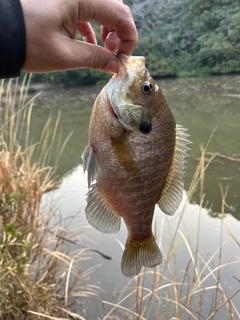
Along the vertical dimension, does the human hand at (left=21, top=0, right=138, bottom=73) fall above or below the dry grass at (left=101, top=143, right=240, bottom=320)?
above

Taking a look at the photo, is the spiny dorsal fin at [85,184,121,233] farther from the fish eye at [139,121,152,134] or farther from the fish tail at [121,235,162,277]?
the fish eye at [139,121,152,134]

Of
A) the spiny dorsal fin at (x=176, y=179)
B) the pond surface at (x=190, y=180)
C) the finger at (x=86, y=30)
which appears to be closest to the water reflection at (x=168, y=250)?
the pond surface at (x=190, y=180)

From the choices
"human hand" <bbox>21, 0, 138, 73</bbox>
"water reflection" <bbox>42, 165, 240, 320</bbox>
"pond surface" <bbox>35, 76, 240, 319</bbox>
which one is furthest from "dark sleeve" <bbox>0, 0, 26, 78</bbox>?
"water reflection" <bbox>42, 165, 240, 320</bbox>

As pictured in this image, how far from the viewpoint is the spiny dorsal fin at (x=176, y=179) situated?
132cm

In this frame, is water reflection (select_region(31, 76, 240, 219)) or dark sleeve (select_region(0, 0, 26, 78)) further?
water reflection (select_region(31, 76, 240, 219))

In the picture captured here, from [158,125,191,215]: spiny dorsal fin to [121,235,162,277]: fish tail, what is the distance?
14 centimetres

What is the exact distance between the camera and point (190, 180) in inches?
207

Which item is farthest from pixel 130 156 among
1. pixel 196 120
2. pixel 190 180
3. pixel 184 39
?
pixel 184 39

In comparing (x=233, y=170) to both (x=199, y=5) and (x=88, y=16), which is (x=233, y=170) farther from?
(x=199, y=5)

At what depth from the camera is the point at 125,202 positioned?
1261 mm

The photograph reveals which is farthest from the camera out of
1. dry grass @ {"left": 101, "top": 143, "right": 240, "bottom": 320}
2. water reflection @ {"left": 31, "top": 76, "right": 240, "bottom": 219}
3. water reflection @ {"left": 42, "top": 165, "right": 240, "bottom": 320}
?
water reflection @ {"left": 31, "top": 76, "right": 240, "bottom": 219}

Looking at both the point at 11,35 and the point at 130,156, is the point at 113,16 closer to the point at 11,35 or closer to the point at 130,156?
the point at 11,35

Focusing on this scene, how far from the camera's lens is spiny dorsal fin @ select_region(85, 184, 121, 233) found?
126 centimetres

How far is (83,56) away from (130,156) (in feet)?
1.29
